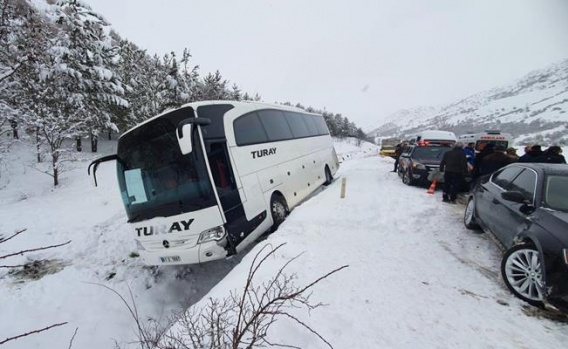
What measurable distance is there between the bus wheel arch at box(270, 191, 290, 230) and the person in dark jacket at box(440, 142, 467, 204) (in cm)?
503

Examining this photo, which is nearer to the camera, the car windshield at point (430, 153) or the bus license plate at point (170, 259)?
the bus license plate at point (170, 259)

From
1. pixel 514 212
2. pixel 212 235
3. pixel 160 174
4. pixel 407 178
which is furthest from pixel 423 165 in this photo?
pixel 160 174

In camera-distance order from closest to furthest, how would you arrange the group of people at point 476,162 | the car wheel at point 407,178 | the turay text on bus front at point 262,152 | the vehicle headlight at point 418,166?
the turay text on bus front at point 262,152, the group of people at point 476,162, the vehicle headlight at point 418,166, the car wheel at point 407,178

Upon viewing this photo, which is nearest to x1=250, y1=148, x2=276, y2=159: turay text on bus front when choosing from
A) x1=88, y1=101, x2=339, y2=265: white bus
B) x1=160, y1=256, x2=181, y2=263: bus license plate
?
x1=88, y1=101, x2=339, y2=265: white bus

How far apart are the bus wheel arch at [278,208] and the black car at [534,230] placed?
4.35 m

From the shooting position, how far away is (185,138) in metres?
4.33

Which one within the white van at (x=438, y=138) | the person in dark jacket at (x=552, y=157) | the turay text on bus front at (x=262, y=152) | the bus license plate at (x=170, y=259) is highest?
the turay text on bus front at (x=262, y=152)

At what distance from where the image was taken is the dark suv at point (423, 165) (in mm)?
10078

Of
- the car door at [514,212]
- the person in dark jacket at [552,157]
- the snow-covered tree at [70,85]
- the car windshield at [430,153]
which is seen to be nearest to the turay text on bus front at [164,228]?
the car door at [514,212]

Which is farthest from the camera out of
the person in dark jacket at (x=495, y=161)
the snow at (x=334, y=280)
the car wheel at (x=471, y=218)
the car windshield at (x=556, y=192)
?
the person in dark jacket at (x=495, y=161)

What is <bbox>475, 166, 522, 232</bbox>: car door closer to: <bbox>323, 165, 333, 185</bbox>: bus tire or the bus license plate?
the bus license plate

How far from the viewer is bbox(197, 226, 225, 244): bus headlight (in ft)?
16.0

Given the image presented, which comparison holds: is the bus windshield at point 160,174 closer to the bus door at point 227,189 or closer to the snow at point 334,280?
the bus door at point 227,189

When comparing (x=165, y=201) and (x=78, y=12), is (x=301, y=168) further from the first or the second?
(x=78, y=12)
